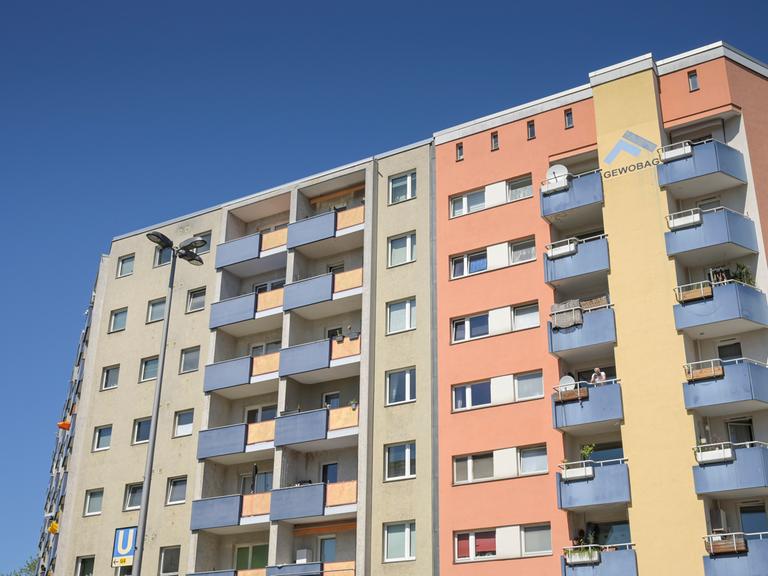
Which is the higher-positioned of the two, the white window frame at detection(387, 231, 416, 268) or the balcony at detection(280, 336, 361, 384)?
the white window frame at detection(387, 231, 416, 268)

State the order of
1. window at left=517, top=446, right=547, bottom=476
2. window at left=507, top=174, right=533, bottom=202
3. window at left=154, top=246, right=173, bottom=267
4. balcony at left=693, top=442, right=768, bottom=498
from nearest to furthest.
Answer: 1. balcony at left=693, top=442, right=768, bottom=498
2. window at left=517, top=446, right=547, bottom=476
3. window at left=507, top=174, right=533, bottom=202
4. window at left=154, top=246, right=173, bottom=267

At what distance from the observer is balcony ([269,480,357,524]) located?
38188 mm

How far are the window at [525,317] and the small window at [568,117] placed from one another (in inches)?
301

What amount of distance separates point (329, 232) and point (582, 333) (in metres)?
13.6

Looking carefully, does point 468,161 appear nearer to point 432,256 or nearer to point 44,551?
point 432,256

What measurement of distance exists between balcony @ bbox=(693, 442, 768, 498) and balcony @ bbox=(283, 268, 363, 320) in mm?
16501

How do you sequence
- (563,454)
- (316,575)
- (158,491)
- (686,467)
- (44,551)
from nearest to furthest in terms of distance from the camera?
(686,467) < (563,454) < (316,575) < (158,491) < (44,551)

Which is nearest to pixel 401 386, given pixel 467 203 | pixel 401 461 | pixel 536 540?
pixel 401 461

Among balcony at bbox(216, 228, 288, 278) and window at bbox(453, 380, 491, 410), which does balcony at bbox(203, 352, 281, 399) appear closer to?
balcony at bbox(216, 228, 288, 278)

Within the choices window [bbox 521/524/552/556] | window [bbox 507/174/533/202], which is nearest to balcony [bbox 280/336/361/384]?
window [bbox 507/174/533/202]

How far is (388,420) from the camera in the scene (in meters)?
38.8

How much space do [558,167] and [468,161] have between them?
15.6ft

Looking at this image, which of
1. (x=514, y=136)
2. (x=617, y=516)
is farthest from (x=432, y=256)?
(x=617, y=516)

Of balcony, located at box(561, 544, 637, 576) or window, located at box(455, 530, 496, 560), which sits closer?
balcony, located at box(561, 544, 637, 576)
